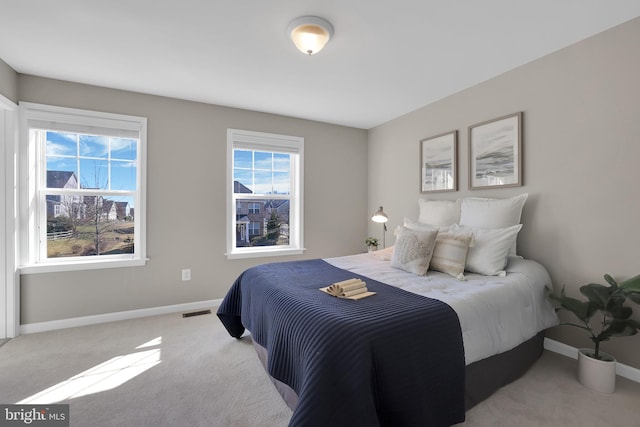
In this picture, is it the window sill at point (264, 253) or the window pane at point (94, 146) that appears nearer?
the window pane at point (94, 146)

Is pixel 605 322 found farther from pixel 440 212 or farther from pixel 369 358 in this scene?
pixel 369 358

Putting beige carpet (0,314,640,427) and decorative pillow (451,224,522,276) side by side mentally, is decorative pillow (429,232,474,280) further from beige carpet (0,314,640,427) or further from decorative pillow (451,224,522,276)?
beige carpet (0,314,640,427)

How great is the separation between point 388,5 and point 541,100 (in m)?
1.59

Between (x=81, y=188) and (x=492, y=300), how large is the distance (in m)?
3.75

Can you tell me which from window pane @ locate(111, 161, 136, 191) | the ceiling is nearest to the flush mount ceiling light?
the ceiling

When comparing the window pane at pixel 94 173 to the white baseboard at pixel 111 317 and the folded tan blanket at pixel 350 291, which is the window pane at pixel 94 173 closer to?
the white baseboard at pixel 111 317

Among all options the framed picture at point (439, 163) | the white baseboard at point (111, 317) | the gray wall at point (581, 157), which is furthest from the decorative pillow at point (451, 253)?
the white baseboard at point (111, 317)

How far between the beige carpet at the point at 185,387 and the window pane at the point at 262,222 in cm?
144

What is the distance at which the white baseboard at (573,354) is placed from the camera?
1950mm

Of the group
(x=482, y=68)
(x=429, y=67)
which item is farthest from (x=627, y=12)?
(x=429, y=67)

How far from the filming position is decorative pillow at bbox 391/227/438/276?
7.51ft

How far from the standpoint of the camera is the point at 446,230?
273cm

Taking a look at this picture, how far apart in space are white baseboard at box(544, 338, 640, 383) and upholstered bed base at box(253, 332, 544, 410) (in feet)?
1.19

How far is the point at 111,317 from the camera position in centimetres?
298
